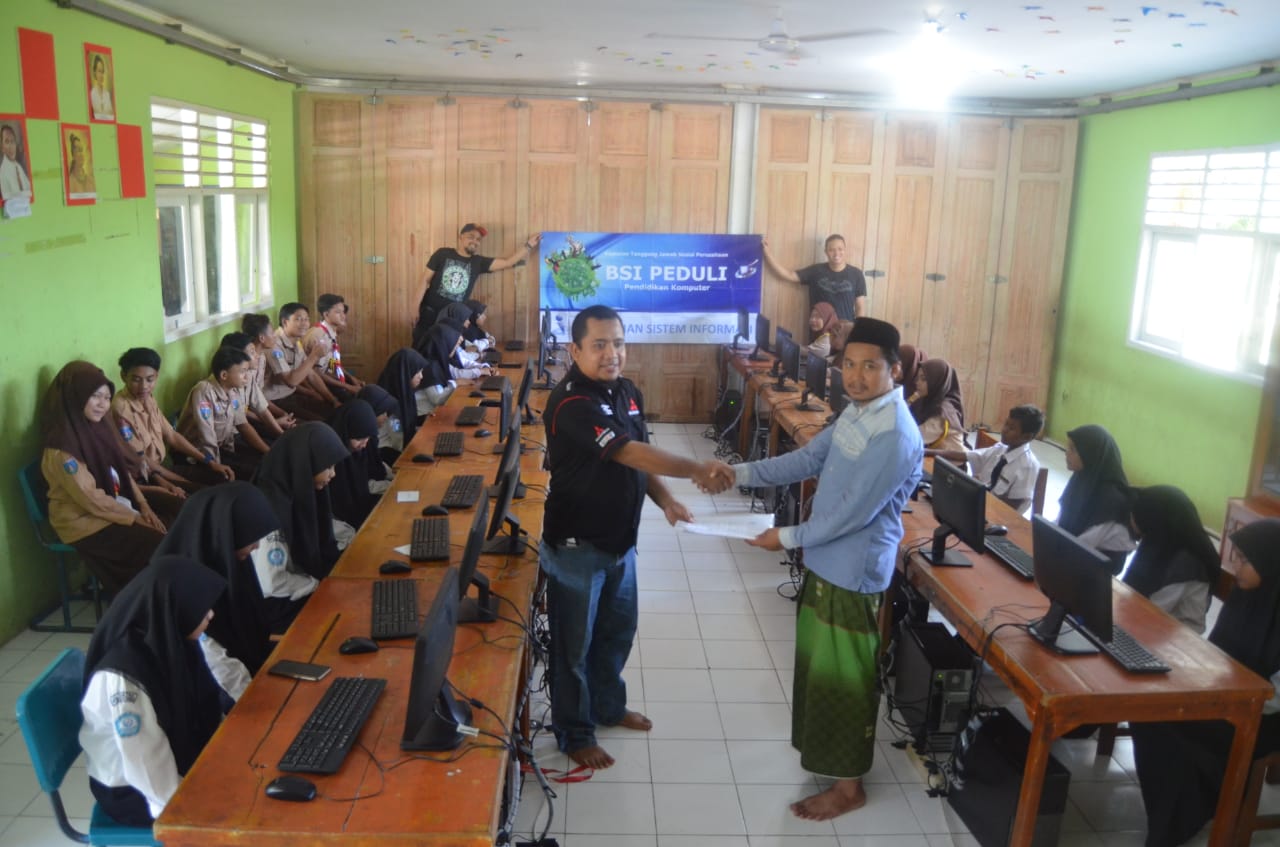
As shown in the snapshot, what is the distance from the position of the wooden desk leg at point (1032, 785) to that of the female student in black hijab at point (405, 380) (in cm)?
491

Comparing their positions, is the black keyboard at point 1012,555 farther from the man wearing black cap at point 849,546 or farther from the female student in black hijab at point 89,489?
the female student in black hijab at point 89,489

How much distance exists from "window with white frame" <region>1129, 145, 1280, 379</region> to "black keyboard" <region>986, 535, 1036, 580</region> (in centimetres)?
381

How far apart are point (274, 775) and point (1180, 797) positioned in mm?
3002

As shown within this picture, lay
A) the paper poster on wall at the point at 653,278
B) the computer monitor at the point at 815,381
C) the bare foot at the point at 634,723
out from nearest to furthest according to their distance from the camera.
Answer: the bare foot at the point at 634,723, the computer monitor at the point at 815,381, the paper poster on wall at the point at 653,278

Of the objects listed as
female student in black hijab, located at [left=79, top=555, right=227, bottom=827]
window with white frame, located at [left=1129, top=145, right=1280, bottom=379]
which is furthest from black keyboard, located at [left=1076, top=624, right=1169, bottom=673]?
window with white frame, located at [left=1129, top=145, right=1280, bottom=379]

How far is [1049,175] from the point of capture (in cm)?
952

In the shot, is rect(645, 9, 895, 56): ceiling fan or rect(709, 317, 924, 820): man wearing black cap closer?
rect(709, 317, 924, 820): man wearing black cap

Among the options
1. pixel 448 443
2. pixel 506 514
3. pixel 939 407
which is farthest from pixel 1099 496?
pixel 448 443

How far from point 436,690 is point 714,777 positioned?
70.0 inches

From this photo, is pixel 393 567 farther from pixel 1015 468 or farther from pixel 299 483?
pixel 1015 468

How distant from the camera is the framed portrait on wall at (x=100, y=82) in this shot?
543 centimetres

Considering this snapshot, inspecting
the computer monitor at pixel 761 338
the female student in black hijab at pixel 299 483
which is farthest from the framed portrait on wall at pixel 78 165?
the computer monitor at pixel 761 338

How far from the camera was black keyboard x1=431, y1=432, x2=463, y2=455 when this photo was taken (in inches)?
213

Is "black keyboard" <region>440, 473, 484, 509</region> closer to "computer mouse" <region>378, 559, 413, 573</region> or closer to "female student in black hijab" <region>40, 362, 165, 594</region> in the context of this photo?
"computer mouse" <region>378, 559, 413, 573</region>
